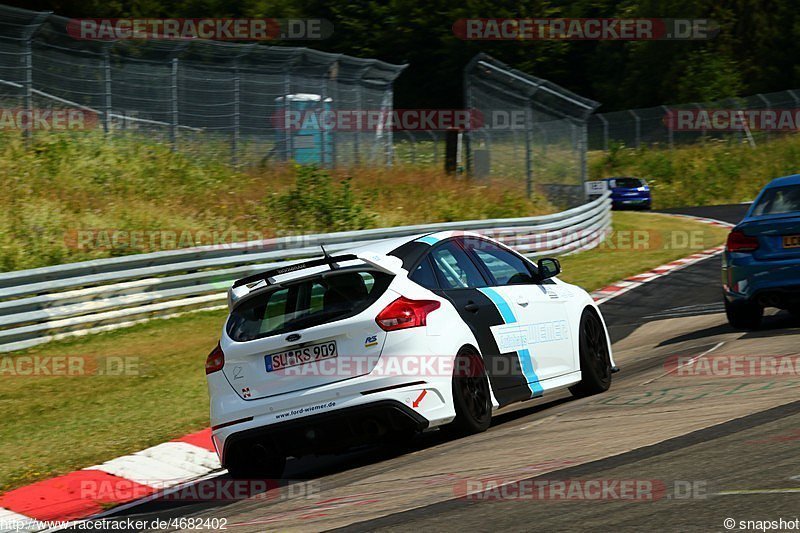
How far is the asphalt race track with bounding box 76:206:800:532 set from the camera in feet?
16.7

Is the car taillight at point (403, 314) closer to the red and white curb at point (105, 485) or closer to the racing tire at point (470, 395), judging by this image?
the racing tire at point (470, 395)

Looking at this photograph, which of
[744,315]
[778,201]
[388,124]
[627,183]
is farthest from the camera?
[627,183]

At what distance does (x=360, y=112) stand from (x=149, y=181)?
643 centimetres

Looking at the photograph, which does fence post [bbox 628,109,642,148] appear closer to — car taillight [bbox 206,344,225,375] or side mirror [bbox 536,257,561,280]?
side mirror [bbox 536,257,561,280]

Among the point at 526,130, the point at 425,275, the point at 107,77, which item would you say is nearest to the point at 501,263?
the point at 425,275

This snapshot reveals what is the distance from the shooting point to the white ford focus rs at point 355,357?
7141mm

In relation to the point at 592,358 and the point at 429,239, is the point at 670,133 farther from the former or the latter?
the point at 429,239

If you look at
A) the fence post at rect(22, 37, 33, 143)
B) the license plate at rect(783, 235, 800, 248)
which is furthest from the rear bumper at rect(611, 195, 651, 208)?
the license plate at rect(783, 235, 800, 248)

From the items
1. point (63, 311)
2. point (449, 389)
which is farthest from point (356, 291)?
point (63, 311)

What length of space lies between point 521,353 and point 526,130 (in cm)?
1889

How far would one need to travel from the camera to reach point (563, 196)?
91.7 feet

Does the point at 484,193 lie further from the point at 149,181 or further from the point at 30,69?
the point at 30,69

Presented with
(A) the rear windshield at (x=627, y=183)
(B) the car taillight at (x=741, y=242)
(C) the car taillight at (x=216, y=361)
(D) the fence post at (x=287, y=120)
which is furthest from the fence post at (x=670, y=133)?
(C) the car taillight at (x=216, y=361)

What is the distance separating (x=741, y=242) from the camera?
37.9ft
